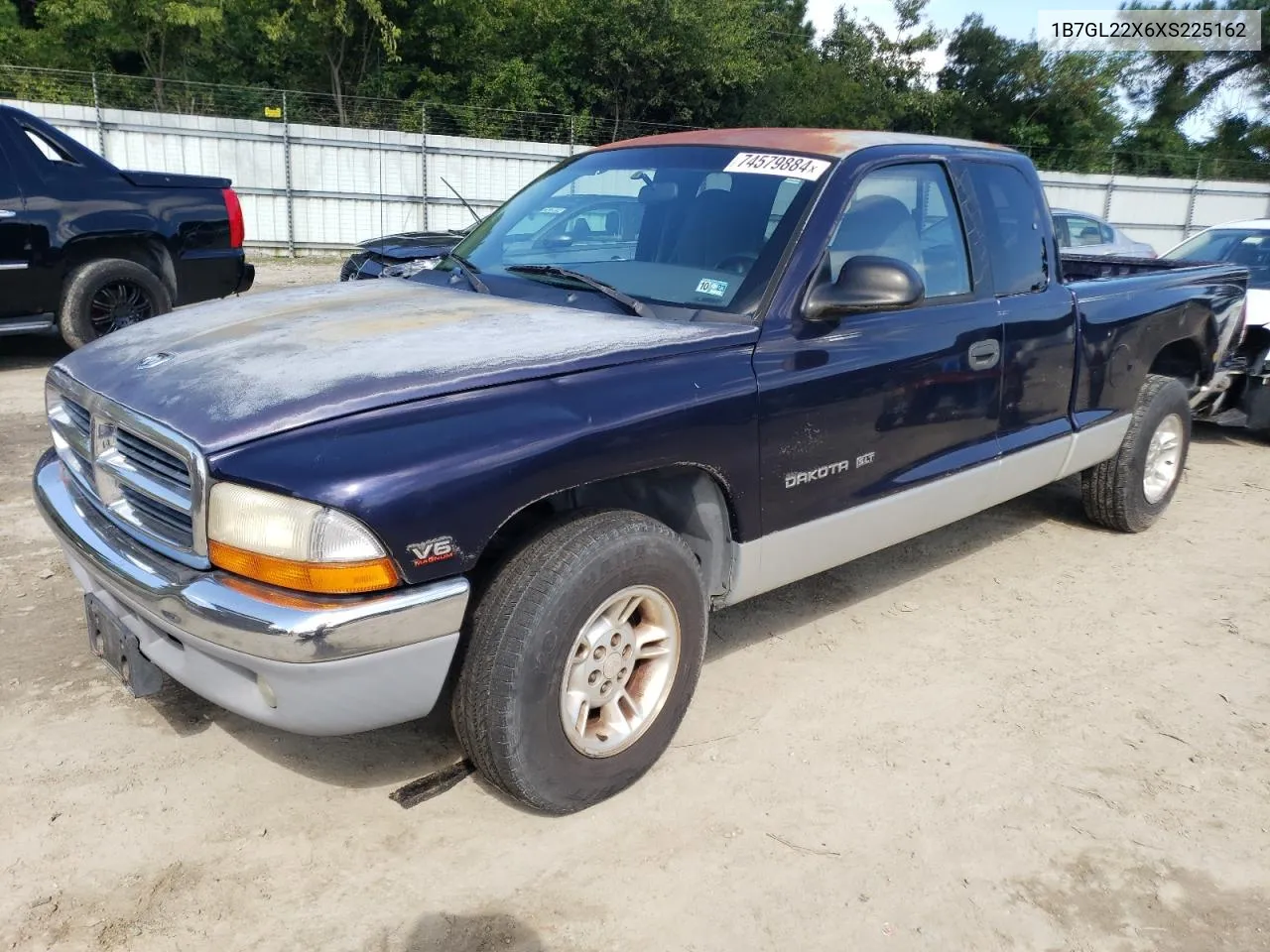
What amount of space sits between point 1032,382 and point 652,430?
2.14m

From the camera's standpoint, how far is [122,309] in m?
7.98

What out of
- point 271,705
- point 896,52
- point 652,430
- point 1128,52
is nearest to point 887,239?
point 652,430

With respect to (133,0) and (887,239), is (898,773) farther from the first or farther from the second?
(133,0)

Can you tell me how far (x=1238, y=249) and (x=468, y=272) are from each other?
7.21m

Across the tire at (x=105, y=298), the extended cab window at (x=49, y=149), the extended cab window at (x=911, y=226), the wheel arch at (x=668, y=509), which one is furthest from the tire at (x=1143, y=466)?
the extended cab window at (x=49, y=149)

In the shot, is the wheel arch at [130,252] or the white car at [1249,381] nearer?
the white car at [1249,381]

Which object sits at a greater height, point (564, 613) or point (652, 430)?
point (652, 430)

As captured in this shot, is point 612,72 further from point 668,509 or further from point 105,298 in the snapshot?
point 668,509

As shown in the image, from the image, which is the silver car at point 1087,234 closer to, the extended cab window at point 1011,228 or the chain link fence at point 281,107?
Result: the extended cab window at point 1011,228

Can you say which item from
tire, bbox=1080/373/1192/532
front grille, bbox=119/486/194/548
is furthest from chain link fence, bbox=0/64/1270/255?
front grille, bbox=119/486/194/548

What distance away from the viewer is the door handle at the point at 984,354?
3801 millimetres

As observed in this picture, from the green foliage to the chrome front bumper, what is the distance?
19019 mm

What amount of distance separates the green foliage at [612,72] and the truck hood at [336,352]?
711 inches

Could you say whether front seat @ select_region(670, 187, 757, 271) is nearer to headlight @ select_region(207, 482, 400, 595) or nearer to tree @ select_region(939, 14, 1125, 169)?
headlight @ select_region(207, 482, 400, 595)
